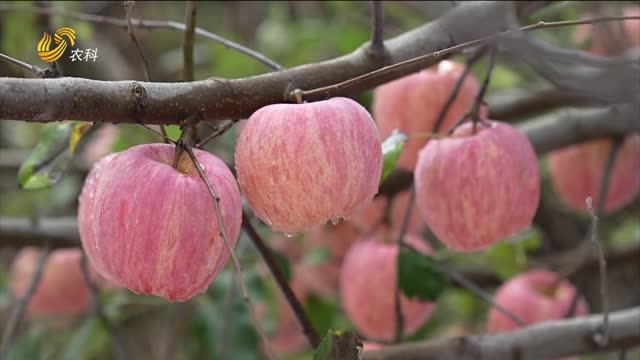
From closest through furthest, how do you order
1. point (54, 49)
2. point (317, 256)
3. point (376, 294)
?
point (54, 49)
point (376, 294)
point (317, 256)

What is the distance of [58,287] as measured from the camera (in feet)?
6.41

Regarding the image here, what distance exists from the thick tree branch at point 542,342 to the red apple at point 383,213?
1.58 feet

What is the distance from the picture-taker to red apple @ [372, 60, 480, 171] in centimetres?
132

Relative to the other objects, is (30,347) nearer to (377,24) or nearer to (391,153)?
(391,153)

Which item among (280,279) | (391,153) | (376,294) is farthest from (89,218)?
(376,294)

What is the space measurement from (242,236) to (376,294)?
293 mm

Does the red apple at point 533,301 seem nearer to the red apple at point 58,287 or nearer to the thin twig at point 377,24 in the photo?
the thin twig at point 377,24

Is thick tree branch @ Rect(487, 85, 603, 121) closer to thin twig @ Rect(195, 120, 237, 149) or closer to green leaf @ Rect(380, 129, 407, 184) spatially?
green leaf @ Rect(380, 129, 407, 184)

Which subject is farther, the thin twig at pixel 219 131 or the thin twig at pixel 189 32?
the thin twig at pixel 189 32

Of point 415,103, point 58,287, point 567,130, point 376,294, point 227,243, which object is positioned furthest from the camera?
point 58,287

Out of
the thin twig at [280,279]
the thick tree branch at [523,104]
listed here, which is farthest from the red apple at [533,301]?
the thin twig at [280,279]

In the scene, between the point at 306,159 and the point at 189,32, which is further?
the point at 189,32

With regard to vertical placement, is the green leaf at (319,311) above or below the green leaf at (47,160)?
below

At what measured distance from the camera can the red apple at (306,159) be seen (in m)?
0.79
